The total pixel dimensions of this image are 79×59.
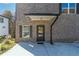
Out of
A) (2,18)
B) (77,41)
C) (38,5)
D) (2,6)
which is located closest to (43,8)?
(38,5)

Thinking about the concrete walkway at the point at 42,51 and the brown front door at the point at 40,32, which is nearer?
the concrete walkway at the point at 42,51

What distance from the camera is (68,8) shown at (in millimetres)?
26250

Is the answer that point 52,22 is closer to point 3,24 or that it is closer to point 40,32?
point 40,32

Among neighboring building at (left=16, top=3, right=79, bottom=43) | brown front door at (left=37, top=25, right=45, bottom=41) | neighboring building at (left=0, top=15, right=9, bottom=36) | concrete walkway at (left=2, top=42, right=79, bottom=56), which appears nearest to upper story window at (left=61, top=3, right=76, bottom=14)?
neighboring building at (left=16, top=3, right=79, bottom=43)

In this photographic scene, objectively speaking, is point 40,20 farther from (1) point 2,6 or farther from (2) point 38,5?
(1) point 2,6

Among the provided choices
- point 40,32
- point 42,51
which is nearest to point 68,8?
point 40,32

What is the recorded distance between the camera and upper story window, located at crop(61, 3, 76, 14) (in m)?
26.2

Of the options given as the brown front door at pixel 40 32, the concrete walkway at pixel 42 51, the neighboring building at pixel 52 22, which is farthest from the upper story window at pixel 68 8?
the concrete walkway at pixel 42 51

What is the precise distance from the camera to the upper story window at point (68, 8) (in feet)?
85.9

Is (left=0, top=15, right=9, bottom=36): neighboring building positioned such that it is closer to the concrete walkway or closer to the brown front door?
the brown front door

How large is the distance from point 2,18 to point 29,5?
16.1 meters

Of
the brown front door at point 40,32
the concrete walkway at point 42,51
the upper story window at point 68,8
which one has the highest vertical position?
the upper story window at point 68,8

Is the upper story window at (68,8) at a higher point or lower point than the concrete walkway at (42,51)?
higher

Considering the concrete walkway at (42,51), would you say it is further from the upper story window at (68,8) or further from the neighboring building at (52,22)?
the upper story window at (68,8)
